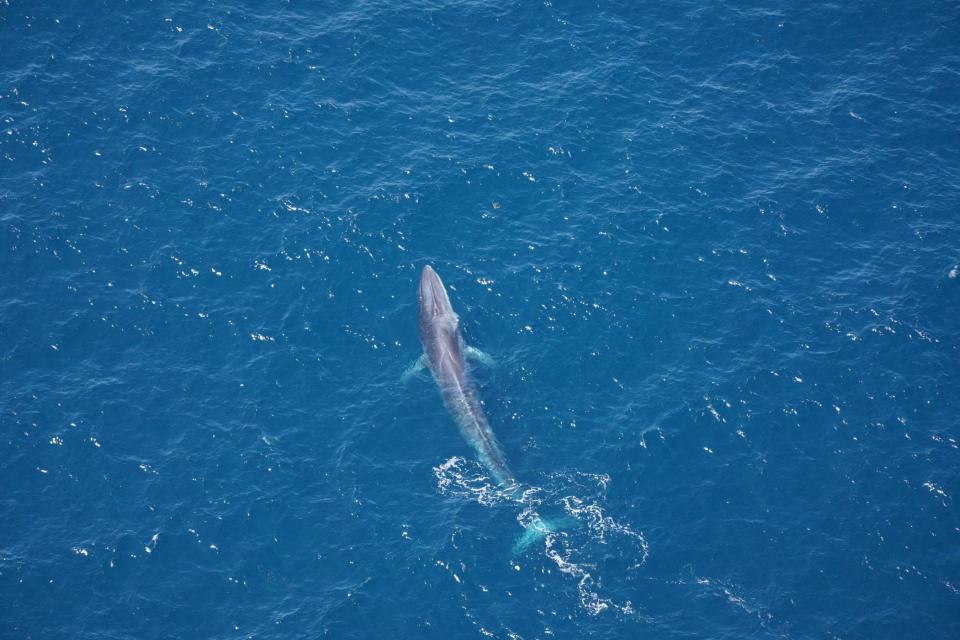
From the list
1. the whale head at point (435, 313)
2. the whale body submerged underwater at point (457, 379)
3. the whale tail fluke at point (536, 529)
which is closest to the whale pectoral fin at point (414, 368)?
the whale body submerged underwater at point (457, 379)

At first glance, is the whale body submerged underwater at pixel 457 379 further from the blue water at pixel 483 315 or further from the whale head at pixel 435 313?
the blue water at pixel 483 315

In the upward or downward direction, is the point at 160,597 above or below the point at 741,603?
above

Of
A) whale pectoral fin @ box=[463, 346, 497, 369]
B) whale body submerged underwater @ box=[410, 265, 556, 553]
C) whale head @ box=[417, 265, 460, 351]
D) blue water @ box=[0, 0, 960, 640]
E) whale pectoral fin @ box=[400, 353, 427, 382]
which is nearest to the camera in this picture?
blue water @ box=[0, 0, 960, 640]

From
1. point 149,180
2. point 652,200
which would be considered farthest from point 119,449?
point 652,200

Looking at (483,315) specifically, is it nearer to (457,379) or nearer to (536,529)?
(457,379)

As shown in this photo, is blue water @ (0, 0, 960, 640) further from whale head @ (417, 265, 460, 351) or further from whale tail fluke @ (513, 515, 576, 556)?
whale head @ (417, 265, 460, 351)

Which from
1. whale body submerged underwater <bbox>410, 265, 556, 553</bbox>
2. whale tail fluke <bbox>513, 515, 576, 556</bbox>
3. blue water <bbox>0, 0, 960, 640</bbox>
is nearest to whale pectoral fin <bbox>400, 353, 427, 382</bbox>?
whale body submerged underwater <bbox>410, 265, 556, 553</bbox>

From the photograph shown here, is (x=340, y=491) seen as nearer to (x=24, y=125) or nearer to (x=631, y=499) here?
(x=631, y=499)
